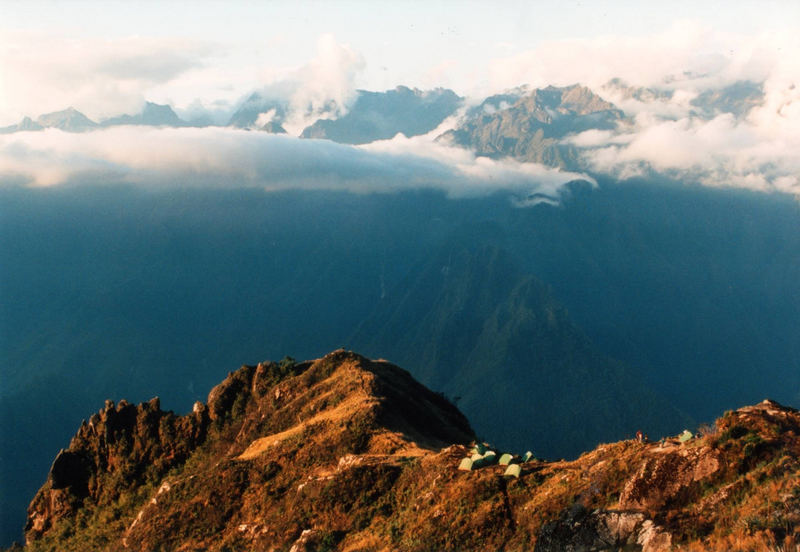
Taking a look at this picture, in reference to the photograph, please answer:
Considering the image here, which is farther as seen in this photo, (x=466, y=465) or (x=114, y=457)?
(x=114, y=457)

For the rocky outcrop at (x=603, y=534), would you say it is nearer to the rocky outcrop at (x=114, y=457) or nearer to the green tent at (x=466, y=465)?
the green tent at (x=466, y=465)

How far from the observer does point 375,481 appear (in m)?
38.8

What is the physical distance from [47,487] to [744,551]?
61544 mm

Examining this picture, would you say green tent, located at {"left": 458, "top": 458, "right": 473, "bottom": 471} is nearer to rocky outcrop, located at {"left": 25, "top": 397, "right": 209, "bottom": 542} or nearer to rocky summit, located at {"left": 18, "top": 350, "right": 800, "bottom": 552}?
rocky summit, located at {"left": 18, "top": 350, "right": 800, "bottom": 552}

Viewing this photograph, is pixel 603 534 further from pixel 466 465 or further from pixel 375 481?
pixel 375 481

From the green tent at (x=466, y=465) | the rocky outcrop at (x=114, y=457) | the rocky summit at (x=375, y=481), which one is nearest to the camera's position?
the rocky summit at (x=375, y=481)

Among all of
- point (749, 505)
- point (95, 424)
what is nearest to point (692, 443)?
point (749, 505)

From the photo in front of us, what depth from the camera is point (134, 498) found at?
56.6 meters

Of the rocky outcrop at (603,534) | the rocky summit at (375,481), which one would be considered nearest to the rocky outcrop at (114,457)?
the rocky summit at (375,481)

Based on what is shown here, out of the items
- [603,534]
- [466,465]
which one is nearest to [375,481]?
[466,465]

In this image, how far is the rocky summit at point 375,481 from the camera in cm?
2548

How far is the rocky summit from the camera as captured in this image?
25.5 metres

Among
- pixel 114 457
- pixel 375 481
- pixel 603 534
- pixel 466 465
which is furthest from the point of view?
pixel 114 457

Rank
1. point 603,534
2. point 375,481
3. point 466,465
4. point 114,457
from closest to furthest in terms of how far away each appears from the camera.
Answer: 1. point 603,534
2. point 466,465
3. point 375,481
4. point 114,457
